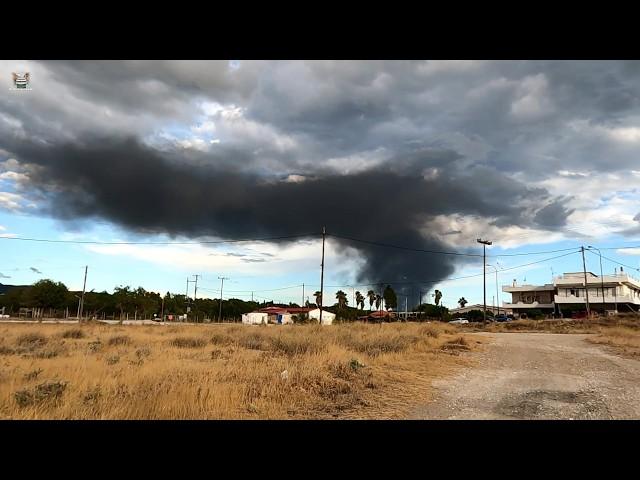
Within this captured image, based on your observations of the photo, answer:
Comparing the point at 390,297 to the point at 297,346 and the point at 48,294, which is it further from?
the point at 297,346

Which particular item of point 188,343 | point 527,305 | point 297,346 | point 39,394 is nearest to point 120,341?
point 188,343

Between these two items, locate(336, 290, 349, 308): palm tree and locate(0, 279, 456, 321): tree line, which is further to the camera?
locate(336, 290, 349, 308): palm tree

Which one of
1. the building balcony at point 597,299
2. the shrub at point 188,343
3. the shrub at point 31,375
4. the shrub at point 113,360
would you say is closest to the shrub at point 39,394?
the shrub at point 31,375

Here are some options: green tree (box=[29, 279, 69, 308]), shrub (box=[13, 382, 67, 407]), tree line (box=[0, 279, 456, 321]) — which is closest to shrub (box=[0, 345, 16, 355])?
shrub (box=[13, 382, 67, 407])

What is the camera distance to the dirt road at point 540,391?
708 cm

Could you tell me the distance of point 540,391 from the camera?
360 inches

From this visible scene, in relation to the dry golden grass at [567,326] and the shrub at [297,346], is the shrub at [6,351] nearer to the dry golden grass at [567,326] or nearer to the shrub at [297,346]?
the shrub at [297,346]

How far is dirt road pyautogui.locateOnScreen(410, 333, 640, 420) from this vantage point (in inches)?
279

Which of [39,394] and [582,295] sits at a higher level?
[582,295]

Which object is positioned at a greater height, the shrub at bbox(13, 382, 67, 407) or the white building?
the white building

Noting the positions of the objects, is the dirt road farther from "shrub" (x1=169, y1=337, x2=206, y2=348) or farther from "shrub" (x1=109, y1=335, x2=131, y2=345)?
"shrub" (x1=109, y1=335, x2=131, y2=345)
